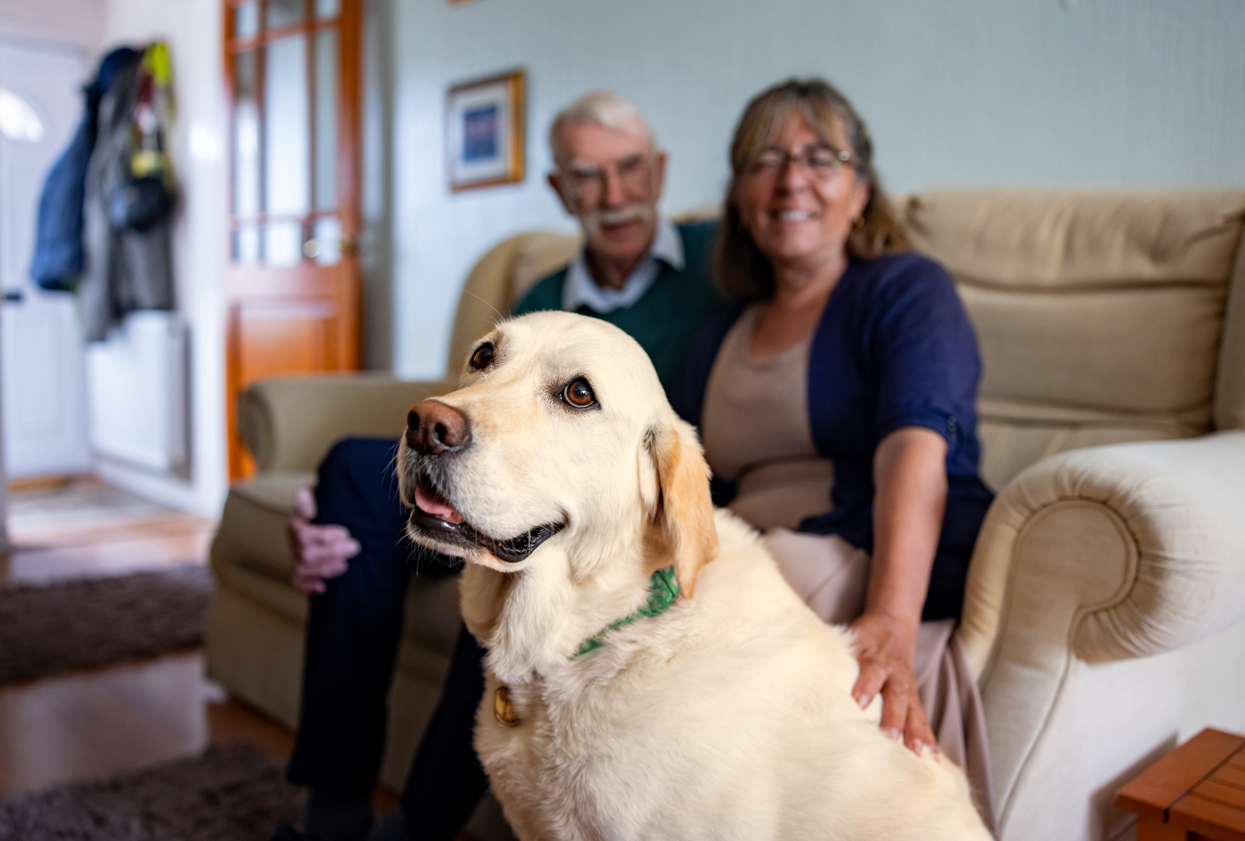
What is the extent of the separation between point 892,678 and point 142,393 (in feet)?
16.8

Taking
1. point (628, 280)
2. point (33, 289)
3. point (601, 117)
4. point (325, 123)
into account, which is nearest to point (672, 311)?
point (628, 280)

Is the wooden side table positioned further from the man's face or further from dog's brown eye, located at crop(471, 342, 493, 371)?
the man's face

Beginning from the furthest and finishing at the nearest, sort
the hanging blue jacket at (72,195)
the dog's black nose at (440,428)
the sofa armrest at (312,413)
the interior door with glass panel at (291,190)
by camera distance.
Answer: the hanging blue jacket at (72,195)
the interior door with glass panel at (291,190)
the sofa armrest at (312,413)
the dog's black nose at (440,428)

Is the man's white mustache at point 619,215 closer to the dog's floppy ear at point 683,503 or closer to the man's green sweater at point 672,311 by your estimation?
the man's green sweater at point 672,311

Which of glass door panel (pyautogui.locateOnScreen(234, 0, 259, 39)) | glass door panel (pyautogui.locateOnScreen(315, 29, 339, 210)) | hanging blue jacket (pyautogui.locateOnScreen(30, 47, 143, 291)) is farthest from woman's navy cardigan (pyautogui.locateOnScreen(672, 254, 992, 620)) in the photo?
hanging blue jacket (pyautogui.locateOnScreen(30, 47, 143, 291))

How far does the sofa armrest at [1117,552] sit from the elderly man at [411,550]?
74cm

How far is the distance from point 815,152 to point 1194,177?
889 millimetres

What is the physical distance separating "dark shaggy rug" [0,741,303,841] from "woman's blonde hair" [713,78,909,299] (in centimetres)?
133

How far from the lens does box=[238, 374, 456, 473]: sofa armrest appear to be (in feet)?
7.39

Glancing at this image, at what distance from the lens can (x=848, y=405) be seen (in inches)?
54.3

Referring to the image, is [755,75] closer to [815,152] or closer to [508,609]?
[815,152]

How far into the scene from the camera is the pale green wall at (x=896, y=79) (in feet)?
5.95

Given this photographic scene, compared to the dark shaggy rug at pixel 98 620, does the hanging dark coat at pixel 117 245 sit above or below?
above

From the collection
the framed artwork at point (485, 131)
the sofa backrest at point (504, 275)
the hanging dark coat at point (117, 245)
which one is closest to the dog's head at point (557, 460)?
the sofa backrest at point (504, 275)
